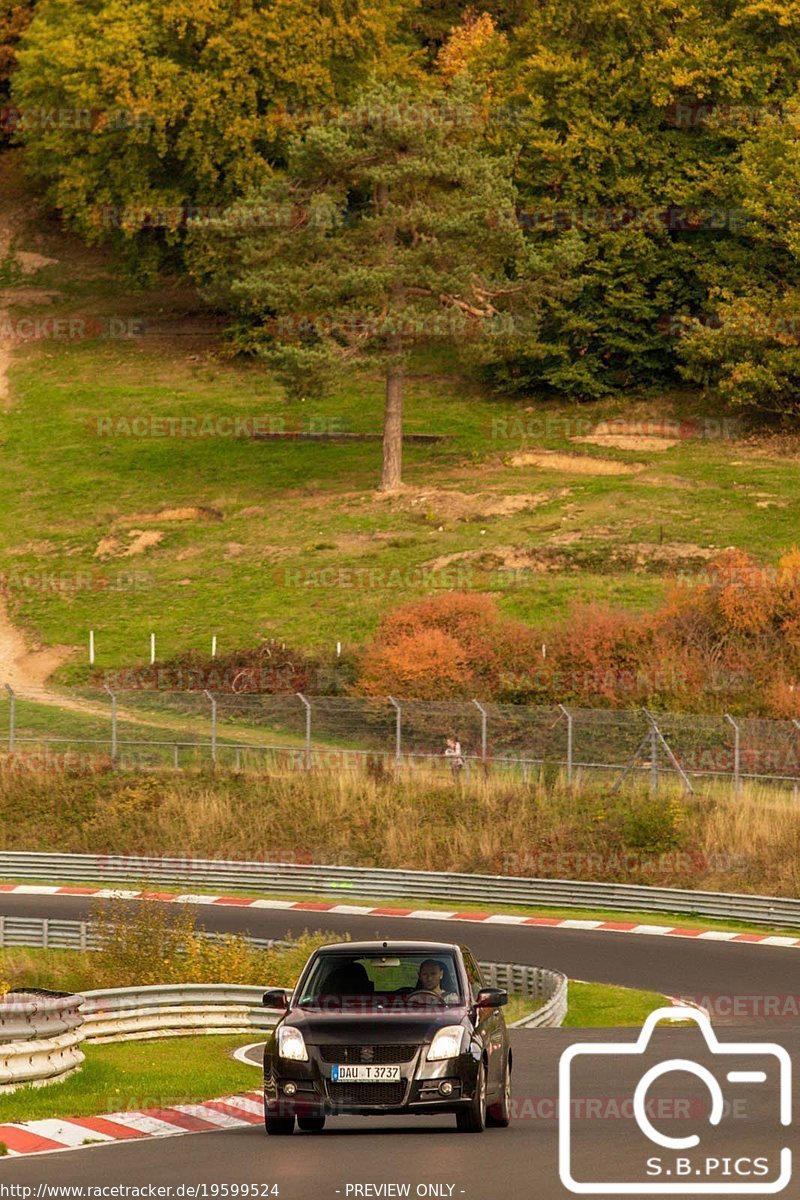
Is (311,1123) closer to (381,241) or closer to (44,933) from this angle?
(44,933)

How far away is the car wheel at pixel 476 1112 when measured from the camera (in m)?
15.4

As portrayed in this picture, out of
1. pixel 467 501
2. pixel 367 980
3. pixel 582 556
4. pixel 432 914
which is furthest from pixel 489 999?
pixel 467 501

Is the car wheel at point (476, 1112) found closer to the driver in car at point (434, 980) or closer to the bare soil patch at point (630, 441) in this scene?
the driver in car at point (434, 980)

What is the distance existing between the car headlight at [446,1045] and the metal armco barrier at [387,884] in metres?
22.0

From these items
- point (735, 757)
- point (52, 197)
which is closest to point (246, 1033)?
point (735, 757)

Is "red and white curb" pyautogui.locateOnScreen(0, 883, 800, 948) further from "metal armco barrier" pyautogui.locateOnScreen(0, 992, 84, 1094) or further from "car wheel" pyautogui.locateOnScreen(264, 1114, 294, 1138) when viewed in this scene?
"car wheel" pyautogui.locateOnScreen(264, 1114, 294, 1138)

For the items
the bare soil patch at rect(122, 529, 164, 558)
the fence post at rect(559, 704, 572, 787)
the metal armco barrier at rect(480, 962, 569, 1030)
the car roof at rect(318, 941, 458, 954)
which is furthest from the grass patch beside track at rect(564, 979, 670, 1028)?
the bare soil patch at rect(122, 529, 164, 558)

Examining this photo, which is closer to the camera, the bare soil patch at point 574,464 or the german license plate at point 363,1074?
the german license plate at point 363,1074

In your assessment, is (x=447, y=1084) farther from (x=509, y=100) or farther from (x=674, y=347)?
(x=509, y=100)

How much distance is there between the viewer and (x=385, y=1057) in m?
15.3

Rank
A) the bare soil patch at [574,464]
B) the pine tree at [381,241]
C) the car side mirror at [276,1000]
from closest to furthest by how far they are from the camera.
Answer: the car side mirror at [276,1000] < the pine tree at [381,241] < the bare soil patch at [574,464]

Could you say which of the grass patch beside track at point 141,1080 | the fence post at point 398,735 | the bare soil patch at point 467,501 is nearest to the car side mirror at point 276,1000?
the grass patch beside track at point 141,1080

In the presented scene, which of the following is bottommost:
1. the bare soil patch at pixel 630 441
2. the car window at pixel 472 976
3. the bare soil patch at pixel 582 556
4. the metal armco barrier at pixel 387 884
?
the metal armco barrier at pixel 387 884

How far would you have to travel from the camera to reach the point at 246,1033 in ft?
81.6
